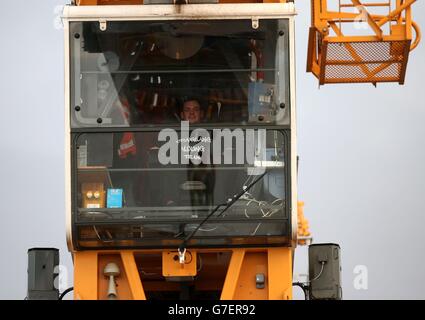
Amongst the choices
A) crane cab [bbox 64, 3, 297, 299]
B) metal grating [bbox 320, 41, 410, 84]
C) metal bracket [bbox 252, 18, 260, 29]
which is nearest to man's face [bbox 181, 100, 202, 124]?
crane cab [bbox 64, 3, 297, 299]

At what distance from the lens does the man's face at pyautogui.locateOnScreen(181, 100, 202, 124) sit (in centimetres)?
2158

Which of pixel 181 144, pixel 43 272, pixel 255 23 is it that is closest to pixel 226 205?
pixel 181 144

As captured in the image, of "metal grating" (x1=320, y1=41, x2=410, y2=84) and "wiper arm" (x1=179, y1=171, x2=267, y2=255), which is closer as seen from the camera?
"wiper arm" (x1=179, y1=171, x2=267, y2=255)

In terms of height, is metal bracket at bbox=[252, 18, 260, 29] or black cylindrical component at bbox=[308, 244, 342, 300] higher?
metal bracket at bbox=[252, 18, 260, 29]

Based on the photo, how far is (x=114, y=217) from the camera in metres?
21.4

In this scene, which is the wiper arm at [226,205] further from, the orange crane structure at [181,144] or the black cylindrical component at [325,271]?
the black cylindrical component at [325,271]

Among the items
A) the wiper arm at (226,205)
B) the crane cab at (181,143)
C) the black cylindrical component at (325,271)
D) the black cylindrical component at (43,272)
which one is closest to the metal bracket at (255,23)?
the crane cab at (181,143)

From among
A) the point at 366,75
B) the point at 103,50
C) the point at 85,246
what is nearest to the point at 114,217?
the point at 85,246

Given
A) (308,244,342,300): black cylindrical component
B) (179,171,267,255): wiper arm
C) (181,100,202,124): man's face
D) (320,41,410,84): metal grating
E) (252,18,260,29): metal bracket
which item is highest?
(252,18,260,29): metal bracket

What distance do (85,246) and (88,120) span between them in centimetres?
136

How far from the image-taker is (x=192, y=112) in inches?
853

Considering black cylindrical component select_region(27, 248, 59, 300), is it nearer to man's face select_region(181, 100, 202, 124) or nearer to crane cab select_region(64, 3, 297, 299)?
crane cab select_region(64, 3, 297, 299)

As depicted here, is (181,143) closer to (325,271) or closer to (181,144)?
(181,144)
